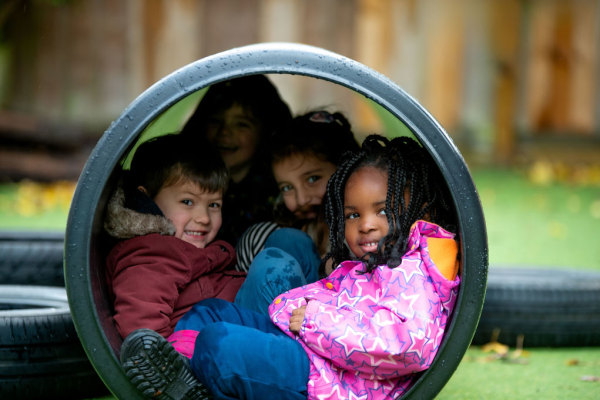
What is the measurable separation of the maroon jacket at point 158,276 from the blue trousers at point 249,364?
0.76 ft

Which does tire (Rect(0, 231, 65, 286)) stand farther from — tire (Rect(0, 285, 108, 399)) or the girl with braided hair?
the girl with braided hair

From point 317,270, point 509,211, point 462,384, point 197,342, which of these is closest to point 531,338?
point 462,384

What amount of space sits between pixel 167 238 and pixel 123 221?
0.16m

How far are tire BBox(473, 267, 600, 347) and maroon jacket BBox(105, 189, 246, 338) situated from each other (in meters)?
1.08

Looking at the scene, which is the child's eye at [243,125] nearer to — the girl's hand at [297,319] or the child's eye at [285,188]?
the child's eye at [285,188]

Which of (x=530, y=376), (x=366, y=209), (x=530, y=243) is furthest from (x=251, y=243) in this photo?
(x=530, y=243)

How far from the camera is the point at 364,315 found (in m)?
2.03

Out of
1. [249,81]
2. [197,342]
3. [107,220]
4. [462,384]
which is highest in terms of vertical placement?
[249,81]

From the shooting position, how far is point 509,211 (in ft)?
22.1

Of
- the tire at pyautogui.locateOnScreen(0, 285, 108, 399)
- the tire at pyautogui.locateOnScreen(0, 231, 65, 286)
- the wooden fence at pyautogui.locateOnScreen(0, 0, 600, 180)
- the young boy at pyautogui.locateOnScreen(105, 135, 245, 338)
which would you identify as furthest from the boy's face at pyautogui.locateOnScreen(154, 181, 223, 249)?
the wooden fence at pyautogui.locateOnScreen(0, 0, 600, 180)

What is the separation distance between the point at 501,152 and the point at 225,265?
24.0 ft

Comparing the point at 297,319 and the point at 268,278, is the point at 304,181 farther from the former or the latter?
the point at 297,319

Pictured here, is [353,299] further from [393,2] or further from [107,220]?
[393,2]

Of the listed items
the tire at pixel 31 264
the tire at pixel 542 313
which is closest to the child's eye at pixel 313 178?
the tire at pixel 542 313
